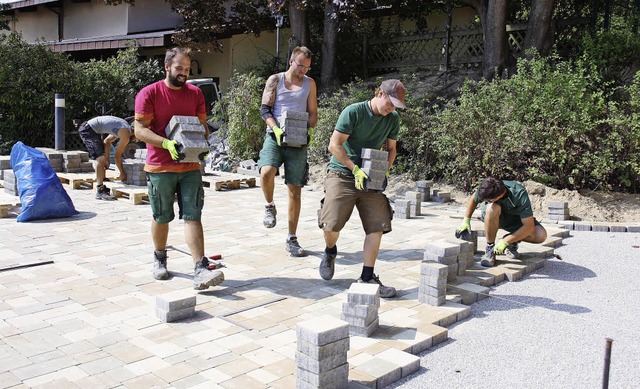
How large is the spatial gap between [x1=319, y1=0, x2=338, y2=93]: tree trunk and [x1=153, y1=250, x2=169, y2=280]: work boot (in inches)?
424

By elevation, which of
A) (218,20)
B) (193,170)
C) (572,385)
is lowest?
(572,385)

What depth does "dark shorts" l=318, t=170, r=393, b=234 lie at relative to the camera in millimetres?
4895

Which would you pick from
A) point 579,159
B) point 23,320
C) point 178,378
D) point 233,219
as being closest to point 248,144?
point 233,219

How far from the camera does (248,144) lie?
13.4 m

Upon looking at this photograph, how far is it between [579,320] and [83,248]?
4.70m

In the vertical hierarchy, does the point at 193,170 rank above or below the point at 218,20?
below

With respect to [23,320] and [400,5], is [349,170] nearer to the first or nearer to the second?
[23,320]

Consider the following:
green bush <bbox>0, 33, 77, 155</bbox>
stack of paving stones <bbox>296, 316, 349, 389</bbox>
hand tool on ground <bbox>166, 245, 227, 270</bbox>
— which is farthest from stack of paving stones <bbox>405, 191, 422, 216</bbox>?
green bush <bbox>0, 33, 77, 155</bbox>

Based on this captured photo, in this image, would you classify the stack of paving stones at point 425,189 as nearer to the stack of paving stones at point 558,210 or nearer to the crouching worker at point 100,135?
the stack of paving stones at point 558,210

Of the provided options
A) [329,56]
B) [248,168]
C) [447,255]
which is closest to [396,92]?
[447,255]

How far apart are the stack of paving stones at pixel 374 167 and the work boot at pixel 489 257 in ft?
5.40

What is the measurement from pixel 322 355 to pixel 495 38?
10.9 m

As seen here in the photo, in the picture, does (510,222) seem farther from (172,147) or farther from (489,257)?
(172,147)

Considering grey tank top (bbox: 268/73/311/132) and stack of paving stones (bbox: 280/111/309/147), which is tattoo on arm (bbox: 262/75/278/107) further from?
stack of paving stones (bbox: 280/111/309/147)
